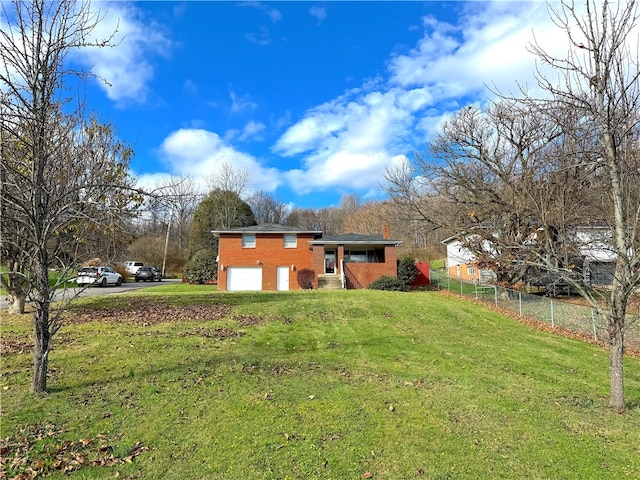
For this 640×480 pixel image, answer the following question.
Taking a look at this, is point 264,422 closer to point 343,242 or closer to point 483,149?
point 483,149

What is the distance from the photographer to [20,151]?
6.13m

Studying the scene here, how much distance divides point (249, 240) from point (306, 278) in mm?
5027

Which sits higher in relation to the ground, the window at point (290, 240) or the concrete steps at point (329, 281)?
the window at point (290, 240)

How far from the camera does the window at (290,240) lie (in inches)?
1141

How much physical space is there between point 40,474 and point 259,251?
24897 millimetres

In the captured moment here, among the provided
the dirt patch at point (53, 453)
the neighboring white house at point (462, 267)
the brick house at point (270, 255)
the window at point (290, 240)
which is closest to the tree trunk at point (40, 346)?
the dirt patch at point (53, 453)

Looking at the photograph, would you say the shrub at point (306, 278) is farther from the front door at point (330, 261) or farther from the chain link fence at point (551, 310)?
the chain link fence at point (551, 310)

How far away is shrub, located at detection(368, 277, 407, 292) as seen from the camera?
24875mm

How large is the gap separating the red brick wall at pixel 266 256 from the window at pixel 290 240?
0.23 m

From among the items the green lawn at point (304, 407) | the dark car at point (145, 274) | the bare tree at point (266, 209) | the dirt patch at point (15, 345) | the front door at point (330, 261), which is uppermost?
the bare tree at point (266, 209)

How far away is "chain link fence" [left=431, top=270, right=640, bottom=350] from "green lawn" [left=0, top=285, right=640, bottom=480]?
11.1 feet

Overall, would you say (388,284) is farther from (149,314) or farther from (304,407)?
(304,407)

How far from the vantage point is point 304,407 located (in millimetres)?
5887

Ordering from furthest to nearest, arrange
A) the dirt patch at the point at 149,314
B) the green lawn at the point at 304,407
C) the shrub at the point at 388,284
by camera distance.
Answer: the shrub at the point at 388,284 < the dirt patch at the point at 149,314 < the green lawn at the point at 304,407
